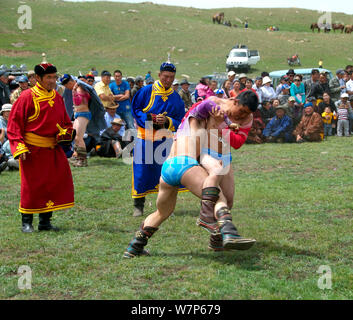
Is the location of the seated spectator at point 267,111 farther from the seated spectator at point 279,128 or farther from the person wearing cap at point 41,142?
the person wearing cap at point 41,142

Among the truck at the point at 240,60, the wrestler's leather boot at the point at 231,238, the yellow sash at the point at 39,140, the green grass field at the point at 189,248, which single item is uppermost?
the truck at the point at 240,60

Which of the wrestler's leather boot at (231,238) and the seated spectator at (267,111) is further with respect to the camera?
the seated spectator at (267,111)

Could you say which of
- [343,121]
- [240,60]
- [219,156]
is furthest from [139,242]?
[240,60]

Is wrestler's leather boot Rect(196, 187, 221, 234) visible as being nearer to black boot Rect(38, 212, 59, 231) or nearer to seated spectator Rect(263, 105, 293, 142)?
black boot Rect(38, 212, 59, 231)

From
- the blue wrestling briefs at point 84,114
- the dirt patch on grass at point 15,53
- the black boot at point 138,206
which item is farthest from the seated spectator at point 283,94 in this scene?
the dirt patch on grass at point 15,53

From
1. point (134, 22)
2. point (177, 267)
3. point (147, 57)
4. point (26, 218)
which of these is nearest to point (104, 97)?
point (26, 218)

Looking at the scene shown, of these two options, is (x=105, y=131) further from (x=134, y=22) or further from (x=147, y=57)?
(x=134, y=22)

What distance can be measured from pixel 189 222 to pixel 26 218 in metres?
2.16

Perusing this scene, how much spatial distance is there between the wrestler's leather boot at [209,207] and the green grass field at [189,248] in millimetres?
467

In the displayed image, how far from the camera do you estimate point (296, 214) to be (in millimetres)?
7277

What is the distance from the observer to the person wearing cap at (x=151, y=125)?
7.49 m

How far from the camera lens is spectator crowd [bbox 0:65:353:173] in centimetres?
1196

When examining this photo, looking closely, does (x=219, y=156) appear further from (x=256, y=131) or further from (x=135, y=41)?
(x=135, y=41)
